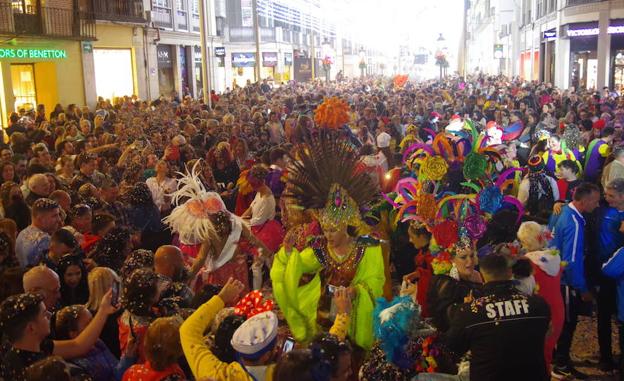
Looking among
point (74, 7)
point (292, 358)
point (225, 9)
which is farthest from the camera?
point (225, 9)

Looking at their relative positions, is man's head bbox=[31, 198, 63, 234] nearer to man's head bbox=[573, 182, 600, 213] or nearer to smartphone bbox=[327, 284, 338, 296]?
smartphone bbox=[327, 284, 338, 296]

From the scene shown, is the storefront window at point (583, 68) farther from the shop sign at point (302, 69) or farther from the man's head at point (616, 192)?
the man's head at point (616, 192)

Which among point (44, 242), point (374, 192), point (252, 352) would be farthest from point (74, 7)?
point (252, 352)

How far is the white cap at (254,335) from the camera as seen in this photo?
3.33m

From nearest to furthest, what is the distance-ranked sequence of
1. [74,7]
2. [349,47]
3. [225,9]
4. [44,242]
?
1. [44,242]
2. [74,7]
3. [225,9]
4. [349,47]

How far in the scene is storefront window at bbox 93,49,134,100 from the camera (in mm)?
25062

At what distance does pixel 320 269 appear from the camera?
4.63 metres

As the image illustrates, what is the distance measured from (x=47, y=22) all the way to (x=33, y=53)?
1.59 m

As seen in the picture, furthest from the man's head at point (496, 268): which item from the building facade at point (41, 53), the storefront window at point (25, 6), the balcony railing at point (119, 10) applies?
the balcony railing at point (119, 10)

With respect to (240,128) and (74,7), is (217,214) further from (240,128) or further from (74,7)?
(74,7)

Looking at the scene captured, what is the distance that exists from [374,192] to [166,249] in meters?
1.59

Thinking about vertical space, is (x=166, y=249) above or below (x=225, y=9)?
below

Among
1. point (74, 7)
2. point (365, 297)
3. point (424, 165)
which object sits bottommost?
point (365, 297)

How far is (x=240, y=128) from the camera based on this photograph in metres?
12.9
